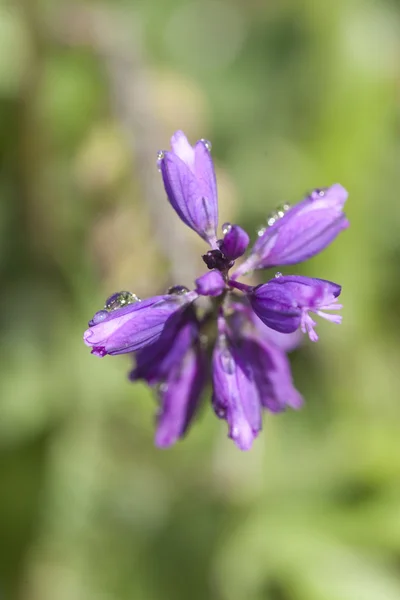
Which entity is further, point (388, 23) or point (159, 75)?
point (388, 23)

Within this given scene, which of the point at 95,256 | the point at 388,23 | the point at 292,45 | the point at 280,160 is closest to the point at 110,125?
the point at 95,256

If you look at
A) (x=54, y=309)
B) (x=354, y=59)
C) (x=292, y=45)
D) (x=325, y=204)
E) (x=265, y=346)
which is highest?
(x=292, y=45)

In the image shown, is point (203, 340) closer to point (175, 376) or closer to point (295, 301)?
point (175, 376)

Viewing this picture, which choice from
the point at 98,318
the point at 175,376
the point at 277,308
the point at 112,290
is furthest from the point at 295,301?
the point at 112,290

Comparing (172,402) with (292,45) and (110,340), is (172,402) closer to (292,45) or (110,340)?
(110,340)

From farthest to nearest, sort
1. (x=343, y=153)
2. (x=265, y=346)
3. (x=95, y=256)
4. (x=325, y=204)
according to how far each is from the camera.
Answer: (x=343, y=153), (x=95, y=256), (x=265, y=346), (x=325, y=204)

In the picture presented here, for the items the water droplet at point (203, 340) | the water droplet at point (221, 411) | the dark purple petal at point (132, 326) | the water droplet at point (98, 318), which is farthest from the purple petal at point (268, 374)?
the water droplet at point (98, 318)

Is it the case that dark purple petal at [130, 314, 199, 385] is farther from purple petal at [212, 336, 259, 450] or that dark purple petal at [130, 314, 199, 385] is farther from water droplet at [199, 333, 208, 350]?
purple petal at [212, 336, 259, 450]

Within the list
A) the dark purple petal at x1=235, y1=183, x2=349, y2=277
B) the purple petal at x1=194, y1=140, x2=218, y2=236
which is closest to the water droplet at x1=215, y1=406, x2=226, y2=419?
the dark purple petal at x1=235, y1=183, x2=349, y2=277
